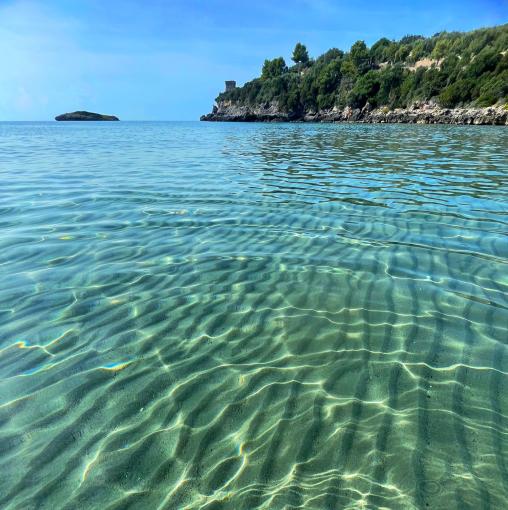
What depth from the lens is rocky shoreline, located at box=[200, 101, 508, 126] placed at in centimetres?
6475

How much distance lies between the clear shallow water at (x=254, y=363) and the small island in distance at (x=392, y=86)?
70.4 m

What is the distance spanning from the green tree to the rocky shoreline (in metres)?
31.8

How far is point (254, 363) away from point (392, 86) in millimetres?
120777

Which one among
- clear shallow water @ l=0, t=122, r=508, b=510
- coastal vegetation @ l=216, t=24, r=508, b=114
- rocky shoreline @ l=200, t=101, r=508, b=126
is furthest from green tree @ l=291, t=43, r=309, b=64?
clear shallow water @ l=0, t=122, r=508, b=510

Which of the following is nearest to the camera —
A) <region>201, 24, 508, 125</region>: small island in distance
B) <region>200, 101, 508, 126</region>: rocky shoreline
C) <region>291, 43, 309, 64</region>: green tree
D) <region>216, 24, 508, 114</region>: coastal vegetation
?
<region>200, 101, 508, 126</region>: rocky shoreline

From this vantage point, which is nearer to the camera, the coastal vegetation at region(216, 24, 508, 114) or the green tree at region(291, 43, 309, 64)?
the coastal vegetation at region(216, 24, 508, 114)

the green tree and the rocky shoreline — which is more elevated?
the green tree

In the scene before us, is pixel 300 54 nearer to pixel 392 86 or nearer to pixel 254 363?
pixel 392 86

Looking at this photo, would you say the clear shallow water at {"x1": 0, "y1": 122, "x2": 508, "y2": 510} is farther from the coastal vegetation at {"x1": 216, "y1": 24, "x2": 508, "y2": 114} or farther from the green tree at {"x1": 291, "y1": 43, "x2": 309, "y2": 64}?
the green tree at {"x1": 291, "y1": 43, "x2": 309, "y2": 64}

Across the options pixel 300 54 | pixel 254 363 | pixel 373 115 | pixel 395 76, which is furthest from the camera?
pixel 300 54

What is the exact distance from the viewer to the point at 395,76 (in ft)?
345

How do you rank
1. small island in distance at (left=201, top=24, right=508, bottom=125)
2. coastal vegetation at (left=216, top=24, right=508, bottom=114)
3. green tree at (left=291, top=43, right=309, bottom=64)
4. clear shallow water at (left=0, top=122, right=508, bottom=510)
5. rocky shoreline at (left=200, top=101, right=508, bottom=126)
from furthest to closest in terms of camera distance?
green tree at (left=291, top=43, right=309, bottom=64)
coastal vegetation at (left=216, top=24, right=508, bottom=114)
small island in distance at (left=201, top=24, right=508, bottom=125)
rocky shoreline at (left=200, top=101, right=508, bottom=126)
clear shallow water at (left=0, top=122, right=508, bottom=510)

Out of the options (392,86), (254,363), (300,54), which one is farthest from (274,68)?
(254,363)

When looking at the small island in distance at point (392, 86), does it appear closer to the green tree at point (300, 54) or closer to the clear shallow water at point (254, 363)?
the green tree at point (300, 54)
